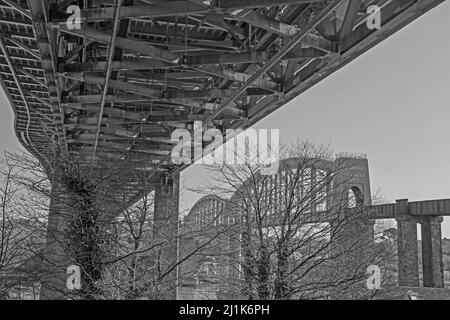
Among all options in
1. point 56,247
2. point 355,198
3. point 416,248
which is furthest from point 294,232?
point 416,248

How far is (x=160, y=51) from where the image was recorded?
898 centimetres

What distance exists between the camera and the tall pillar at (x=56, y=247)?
9367 millimetres

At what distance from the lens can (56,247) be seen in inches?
409

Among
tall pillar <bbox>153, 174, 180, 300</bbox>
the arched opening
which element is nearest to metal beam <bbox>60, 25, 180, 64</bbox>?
tall pillar <bbox>153, 174, 180, 300</bbox>

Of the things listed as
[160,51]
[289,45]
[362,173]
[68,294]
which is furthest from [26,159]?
[362,173]

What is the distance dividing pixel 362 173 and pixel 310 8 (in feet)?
26.1

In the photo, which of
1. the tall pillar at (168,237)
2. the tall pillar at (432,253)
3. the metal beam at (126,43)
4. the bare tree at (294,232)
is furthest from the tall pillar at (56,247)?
the tall pillar at (432,253)

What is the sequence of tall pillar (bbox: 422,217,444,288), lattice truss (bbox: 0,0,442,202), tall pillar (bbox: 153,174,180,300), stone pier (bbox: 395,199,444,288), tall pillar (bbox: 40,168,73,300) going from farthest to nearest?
1. tall pillar (bbox: 422,217,444,288)
2. stone pier (bbox: 395,199,444,288)
3. tall pillar (bbox: 153,174,180,300)
4. tall pillar (bbox: 40,168,73,300)
5. lattice truss (bbox: 0,0,442,202)

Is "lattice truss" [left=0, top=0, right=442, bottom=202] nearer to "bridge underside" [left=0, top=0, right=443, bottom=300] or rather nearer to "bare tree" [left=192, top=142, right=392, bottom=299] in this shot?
"bridge underside" [left=0, top=0, right=443, bottom=300]

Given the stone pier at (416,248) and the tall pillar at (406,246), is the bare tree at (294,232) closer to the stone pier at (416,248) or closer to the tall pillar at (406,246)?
the tall pillar at (406,246)

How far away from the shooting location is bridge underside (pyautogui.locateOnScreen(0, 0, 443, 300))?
7.26m

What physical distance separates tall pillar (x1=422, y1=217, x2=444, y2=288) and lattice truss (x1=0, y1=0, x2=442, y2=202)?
28.1ft
